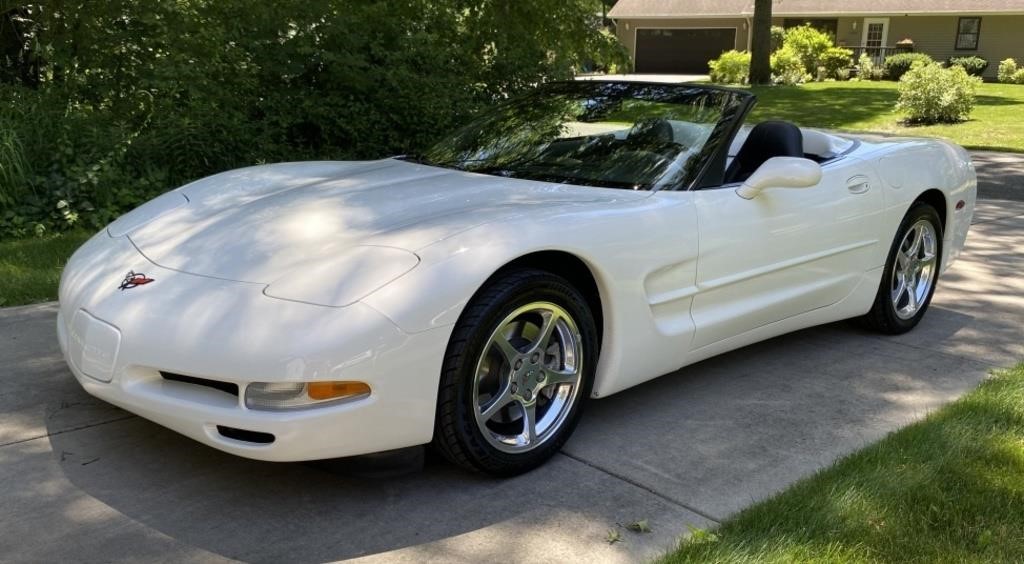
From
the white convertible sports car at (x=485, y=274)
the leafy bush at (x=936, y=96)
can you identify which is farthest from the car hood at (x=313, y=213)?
the leafy bush at (x=936, y=96)

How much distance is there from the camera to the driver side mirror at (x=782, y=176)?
374cm

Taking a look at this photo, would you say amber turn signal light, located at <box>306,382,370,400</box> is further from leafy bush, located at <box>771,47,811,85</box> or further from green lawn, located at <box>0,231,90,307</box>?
leafy bush, located at <box>771,47,811,85</box>

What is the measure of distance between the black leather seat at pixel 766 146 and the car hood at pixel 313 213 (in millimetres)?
1195

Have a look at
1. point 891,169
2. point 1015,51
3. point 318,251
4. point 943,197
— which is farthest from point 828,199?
point 1015,51

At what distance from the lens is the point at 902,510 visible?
2908 mm

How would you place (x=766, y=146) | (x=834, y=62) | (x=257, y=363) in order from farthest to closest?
(x=834, y=62) → (x=766, y=146) → (x=257, y=363)

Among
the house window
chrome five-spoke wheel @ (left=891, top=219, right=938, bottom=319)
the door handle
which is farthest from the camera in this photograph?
the house window

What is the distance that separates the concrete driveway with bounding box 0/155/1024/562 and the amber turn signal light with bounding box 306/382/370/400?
1.05 ft

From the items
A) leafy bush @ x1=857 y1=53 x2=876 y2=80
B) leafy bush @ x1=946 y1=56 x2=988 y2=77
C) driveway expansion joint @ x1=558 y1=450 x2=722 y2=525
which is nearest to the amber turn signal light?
driveway expansion joint @ x1=558 y1=450 x2=722 y2=525

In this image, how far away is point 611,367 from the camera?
3422 millimetres

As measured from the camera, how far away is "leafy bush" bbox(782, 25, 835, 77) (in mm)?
31125

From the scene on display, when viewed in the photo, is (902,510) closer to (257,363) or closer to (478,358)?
(478,358)

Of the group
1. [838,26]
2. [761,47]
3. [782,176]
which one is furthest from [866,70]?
[782,176]

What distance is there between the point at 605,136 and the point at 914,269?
2123 mm
